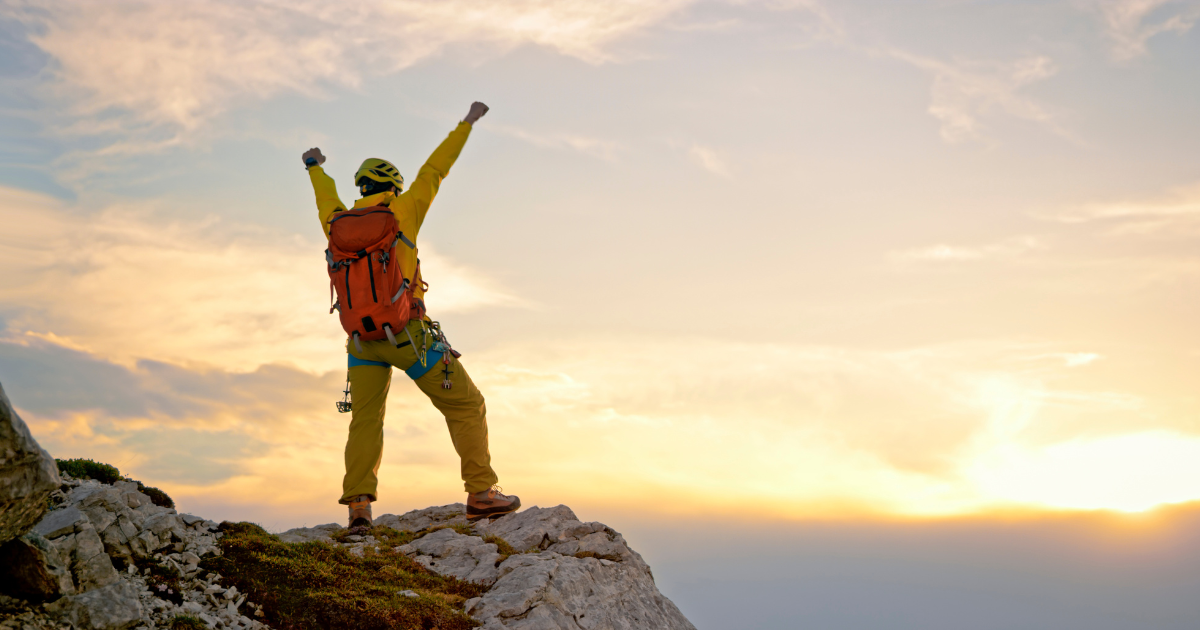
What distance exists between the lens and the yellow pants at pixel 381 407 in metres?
13.7

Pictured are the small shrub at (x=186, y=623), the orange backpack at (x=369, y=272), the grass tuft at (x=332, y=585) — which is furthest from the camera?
the orange backpack at (x=369, y=272)

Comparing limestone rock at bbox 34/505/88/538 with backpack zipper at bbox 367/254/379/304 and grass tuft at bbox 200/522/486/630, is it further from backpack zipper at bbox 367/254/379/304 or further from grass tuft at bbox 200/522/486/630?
backpack zipper at bbox 367/254/379/304

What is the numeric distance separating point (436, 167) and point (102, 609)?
7.81 m

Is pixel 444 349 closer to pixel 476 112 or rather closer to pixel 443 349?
pixel 443 349

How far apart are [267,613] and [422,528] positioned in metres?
5.52

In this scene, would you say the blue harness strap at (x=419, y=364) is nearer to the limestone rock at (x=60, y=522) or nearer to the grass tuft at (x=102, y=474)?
the grass tuft at (x=102, y=474)

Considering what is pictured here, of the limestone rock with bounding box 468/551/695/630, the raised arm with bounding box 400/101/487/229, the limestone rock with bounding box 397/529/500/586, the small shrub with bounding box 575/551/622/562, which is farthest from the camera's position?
the raised arm with bounding box 400/101/487/229

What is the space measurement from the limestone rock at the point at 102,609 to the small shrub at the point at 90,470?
580 cm

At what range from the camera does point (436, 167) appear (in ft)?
45.1

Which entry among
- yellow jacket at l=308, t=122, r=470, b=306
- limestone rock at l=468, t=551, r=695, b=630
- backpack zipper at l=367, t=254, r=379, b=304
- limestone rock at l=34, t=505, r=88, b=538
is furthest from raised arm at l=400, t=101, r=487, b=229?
limestone rock at l=34, t=505, r=88, b=538

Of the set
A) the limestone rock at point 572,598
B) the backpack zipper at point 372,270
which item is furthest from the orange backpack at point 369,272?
the limestone rock at point 572,598

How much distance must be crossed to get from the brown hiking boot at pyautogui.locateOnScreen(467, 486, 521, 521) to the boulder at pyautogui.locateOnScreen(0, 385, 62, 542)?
743cm

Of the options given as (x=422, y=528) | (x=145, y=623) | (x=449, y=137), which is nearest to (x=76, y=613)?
(x=145, y=623)

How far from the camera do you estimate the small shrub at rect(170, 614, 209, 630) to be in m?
8.80
